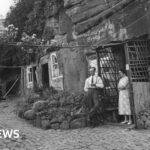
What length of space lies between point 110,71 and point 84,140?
11.9ft

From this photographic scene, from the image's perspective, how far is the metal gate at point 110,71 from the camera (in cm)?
1035

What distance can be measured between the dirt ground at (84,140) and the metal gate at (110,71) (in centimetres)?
147

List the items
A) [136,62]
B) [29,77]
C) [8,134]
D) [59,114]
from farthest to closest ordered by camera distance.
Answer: [29,77] → [59,114] → [136,62] → [8,134]

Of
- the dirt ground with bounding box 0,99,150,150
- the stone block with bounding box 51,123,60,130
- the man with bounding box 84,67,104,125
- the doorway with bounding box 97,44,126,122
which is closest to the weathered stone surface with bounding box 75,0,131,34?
the doorway with bounding box 97,44,126,122

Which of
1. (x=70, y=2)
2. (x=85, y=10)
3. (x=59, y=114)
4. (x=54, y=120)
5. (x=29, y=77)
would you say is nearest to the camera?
(x=54, y=120)

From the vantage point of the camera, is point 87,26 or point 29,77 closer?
point 87,26

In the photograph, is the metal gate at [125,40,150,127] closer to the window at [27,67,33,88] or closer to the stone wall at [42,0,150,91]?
the stone wall at [42,0,150,91]

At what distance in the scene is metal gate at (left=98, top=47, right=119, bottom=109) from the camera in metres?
10.4

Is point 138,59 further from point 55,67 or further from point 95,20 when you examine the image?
point 55,67

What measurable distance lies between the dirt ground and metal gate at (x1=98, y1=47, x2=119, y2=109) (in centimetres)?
A: 147

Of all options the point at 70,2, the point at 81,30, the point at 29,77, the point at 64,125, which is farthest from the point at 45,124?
the point at 29,77

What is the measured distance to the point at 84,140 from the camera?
760 cm

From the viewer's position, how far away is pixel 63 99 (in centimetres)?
1134

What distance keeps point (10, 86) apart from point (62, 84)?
8.14 metres
